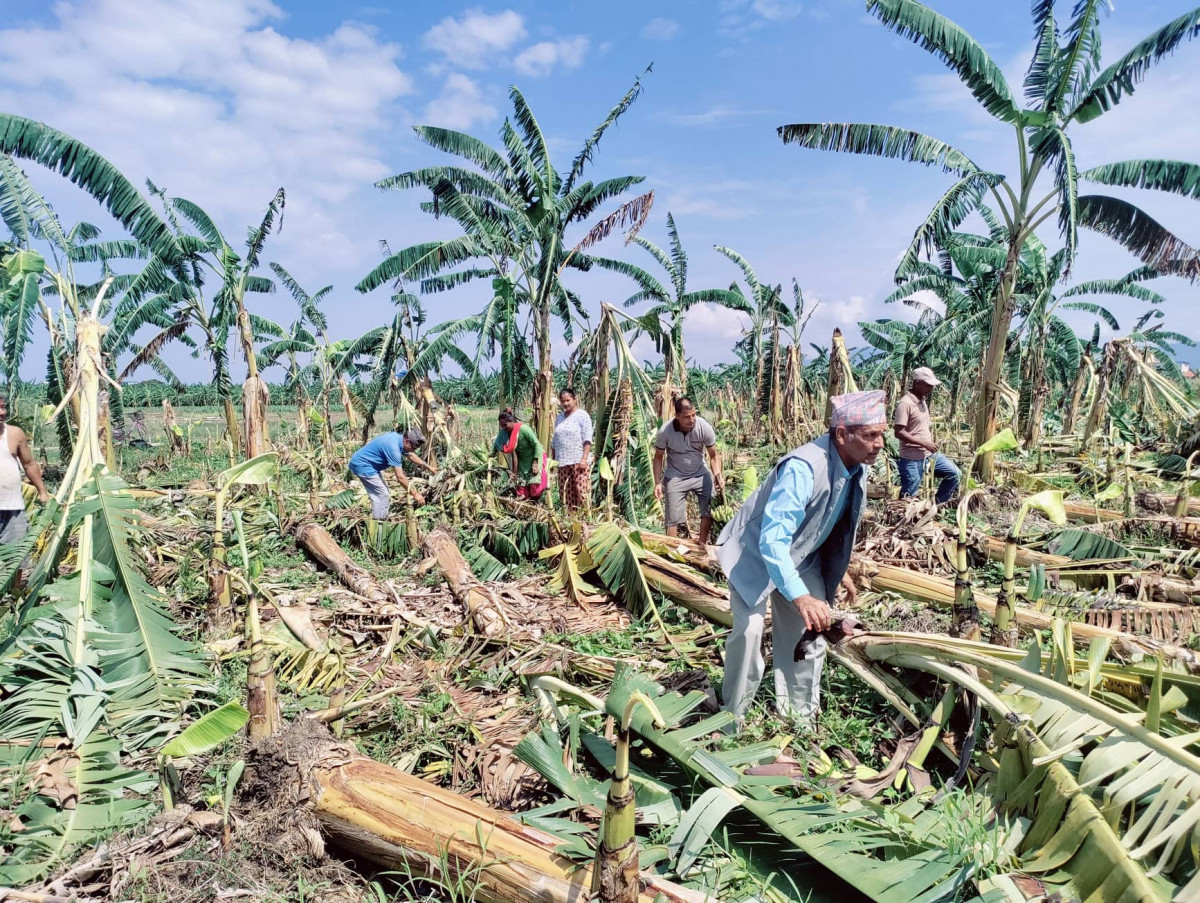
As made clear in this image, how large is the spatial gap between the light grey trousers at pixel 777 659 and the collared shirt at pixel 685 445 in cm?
301

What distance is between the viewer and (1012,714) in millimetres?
2500

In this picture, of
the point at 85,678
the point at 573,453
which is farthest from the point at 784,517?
the point at 573,453

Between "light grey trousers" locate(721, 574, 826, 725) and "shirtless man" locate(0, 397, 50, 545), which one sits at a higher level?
"shirtless man" locate(0, 397, 50, 545)

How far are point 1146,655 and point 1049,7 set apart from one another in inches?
344

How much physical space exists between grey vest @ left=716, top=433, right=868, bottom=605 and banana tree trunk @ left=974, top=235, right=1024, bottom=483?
7138 millimetres

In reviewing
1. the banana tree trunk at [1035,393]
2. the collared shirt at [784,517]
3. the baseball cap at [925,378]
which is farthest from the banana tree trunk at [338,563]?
the banana tree trunk at [1035,393]

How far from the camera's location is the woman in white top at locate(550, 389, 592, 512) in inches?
282

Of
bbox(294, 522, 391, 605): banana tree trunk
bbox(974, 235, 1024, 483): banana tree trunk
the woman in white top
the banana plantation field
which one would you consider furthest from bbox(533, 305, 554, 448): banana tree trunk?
bbox(974, 235, 1024, 483): banana tree trunk

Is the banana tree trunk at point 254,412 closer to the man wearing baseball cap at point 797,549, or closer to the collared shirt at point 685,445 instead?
the collared shirt at point 685,445

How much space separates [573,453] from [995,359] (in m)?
6.15

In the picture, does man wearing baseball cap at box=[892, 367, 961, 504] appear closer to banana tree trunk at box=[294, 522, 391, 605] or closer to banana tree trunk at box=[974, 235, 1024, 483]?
banana tree trunk at box=[974, 235, 1024, 483]

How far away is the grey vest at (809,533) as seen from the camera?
3.10 metres

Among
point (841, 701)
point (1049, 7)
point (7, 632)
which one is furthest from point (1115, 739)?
point (1049, 7)

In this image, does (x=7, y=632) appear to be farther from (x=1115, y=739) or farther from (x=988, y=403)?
(x=988, y=403)
